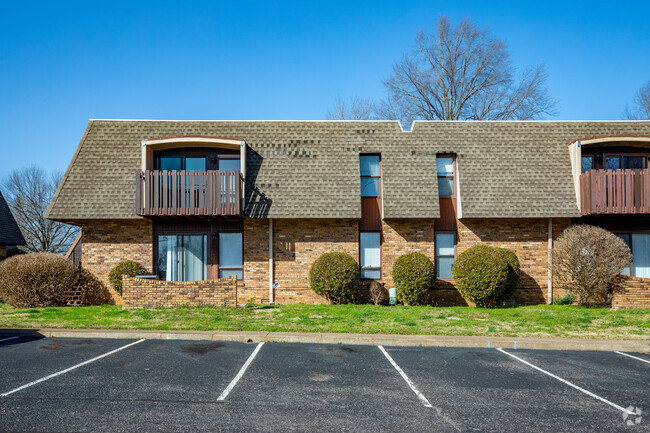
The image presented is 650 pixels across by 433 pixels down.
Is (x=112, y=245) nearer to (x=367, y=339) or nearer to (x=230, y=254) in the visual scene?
(x=230, y=254)

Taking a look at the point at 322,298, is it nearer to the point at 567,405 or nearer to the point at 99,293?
the point at 99,293

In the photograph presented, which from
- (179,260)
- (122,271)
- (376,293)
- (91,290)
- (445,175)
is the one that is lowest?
(376,293)

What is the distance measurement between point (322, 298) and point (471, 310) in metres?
4.85

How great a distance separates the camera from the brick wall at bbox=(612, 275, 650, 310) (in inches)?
578

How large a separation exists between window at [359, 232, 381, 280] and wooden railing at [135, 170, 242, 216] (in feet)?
14.6

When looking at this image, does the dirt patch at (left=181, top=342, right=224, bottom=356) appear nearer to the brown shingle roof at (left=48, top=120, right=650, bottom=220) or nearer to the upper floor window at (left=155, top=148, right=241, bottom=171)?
the brown shingle roof at (left=48, top=120, right=650, bottom=220)

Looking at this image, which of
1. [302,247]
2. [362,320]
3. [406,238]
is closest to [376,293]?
[406,238]

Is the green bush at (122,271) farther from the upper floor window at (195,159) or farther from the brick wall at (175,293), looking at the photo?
the upper floor window at (195,159)

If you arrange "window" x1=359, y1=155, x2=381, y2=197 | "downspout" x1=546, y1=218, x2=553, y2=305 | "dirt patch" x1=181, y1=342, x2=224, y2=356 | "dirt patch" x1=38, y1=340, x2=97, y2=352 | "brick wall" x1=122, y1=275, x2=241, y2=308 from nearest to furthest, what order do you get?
"dirt patch" x1=181, y1=342, x2=224, y2=356, "dirt patch" x1=38, y1=340, x2=97, y2=352, "brick wall" x1=122, y1=275, x2=241, y2=308, "downspout" x1=546, y1=218, x2=553, y2=305, "window" x1=359, y1=155, x2=381, y2=197

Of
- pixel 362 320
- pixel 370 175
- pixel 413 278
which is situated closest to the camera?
pixel 362 320

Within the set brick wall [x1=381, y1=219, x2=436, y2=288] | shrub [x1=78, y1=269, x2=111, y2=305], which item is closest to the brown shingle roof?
brick wall [x1=381, y1=219, x2=436, y2=288]

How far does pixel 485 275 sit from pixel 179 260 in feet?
33.6

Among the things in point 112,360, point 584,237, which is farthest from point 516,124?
point 112,360

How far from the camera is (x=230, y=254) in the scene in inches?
666
